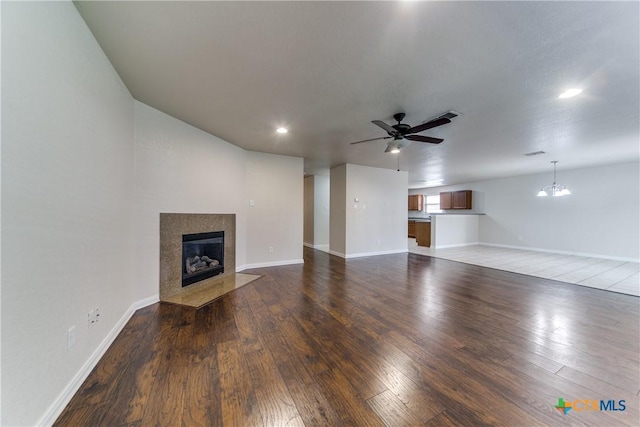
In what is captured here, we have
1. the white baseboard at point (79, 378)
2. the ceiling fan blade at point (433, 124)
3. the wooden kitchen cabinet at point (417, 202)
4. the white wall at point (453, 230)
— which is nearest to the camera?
the white baseboard at point (79, 378)

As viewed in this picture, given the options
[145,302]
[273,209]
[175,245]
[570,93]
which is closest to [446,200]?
[570,93]

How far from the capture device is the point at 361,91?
7.71 feet

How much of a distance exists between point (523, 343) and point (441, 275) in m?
2.28

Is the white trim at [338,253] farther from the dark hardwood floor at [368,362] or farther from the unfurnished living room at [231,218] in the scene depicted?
the dark hardwood floor at [368,362]

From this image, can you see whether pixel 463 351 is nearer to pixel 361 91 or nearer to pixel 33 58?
pixel 361 91

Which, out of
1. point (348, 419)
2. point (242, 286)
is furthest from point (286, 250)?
point (348, 419)

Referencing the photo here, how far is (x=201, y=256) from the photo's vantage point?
3756 mm

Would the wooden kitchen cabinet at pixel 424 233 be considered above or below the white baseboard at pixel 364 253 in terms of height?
above

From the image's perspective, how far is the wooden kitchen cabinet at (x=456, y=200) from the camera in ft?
28.9

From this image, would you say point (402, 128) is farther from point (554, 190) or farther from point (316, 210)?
point (554, 190)

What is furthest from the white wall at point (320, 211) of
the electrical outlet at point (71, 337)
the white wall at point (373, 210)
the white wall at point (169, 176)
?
the electrical outlet at point (71, 337)

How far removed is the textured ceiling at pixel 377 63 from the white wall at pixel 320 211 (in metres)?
3.92

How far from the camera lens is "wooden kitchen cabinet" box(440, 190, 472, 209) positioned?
8797mm

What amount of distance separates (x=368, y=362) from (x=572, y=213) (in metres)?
8.56
